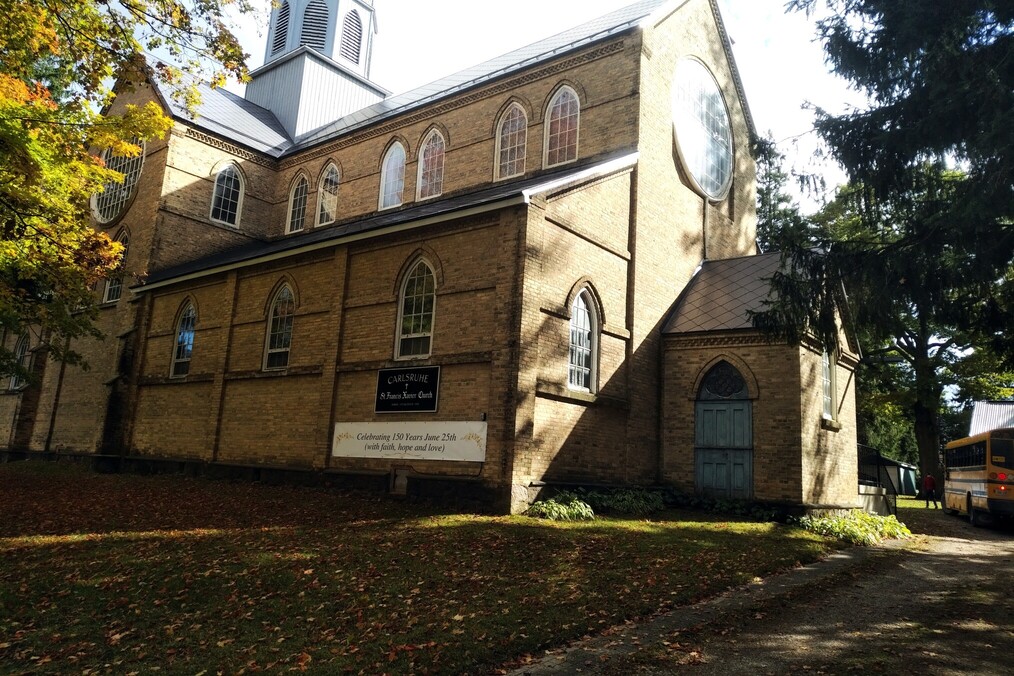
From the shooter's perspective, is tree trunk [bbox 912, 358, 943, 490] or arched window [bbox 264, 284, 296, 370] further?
tree trunk [bbox 912, 358, 943, 490]

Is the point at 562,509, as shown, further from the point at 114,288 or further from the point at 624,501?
the point at 114,288

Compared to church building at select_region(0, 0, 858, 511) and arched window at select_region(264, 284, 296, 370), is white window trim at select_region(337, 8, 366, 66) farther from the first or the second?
arched window at select_region(264, 284, 296, 370)

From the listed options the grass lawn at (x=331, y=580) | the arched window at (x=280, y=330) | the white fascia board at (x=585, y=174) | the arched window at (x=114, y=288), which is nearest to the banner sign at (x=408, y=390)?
the grass lawn at (x=331, y=580)

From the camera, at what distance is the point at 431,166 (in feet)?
69.8

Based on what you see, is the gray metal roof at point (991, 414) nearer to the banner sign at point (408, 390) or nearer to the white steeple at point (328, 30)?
the banner sign at point (408, 390)

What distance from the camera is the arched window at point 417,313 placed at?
15.0 metres

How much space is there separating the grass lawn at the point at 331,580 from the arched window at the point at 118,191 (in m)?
14.0

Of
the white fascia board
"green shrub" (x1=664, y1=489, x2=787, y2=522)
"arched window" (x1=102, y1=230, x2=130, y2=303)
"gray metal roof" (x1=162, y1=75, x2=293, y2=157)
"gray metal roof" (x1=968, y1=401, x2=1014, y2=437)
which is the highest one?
"gray metal roof" (x1=162, y1=75, x2=293, y2=157)

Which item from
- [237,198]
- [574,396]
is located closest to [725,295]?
[574,396]

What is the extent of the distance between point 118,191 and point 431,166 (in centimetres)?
1179

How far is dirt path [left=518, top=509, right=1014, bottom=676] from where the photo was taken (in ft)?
20.4

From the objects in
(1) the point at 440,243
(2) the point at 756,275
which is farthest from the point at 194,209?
(2) the point at 756,275

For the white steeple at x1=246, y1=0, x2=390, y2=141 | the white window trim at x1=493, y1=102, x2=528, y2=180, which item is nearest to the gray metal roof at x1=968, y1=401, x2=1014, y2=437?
the white window trim at x1=493, y1=102, x2=528, y2=180

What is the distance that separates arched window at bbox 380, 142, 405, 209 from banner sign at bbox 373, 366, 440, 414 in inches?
→ 328
